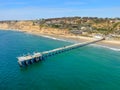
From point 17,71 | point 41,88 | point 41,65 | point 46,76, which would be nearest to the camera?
Answer: point 41,88

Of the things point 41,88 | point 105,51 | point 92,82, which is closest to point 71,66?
point 92,82

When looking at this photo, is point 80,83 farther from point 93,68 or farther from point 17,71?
point 17,71

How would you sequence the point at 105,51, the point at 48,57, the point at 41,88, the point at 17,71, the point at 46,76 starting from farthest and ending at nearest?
the point at 105,51
the point at 48,57
the point at 17,71
the point at 46,76
the point at 41,88

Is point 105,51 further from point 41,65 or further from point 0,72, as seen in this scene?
point 0,72

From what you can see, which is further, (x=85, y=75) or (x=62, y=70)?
(x=62, y=70)

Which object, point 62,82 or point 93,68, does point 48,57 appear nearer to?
point 93,68

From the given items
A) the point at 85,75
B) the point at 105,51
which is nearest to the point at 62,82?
the point at 85,75

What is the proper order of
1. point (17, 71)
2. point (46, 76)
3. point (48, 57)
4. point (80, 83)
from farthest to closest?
point (48, 57) → point (17, 71) → point (46, 76) → point (80, 83)

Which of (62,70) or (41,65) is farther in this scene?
(41,65)

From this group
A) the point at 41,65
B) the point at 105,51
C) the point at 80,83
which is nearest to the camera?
the point at 80,83
